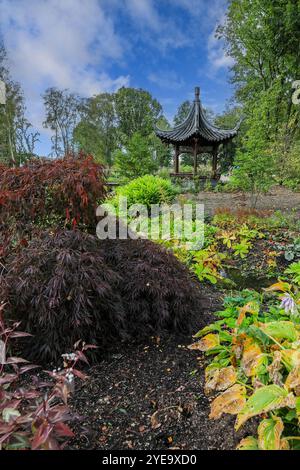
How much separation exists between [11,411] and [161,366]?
100cm

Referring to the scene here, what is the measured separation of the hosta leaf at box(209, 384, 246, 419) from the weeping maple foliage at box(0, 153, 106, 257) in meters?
1.33

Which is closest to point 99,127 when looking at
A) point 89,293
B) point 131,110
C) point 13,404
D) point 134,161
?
point 131,110

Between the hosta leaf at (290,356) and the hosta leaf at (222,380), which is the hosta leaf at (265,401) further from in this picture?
the hosta leaf at (222,380)

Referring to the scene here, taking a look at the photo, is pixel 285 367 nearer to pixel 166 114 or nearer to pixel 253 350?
pixel 253 350

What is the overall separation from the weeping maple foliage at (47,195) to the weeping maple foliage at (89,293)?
0.47 ft

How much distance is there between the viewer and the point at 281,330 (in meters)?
1.52

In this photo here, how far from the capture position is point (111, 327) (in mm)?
2051

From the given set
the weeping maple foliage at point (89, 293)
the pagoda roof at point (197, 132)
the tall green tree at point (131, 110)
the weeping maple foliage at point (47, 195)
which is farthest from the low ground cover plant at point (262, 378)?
the tall green tree at point (131, 110)

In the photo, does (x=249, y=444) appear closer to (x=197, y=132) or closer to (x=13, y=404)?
(x=13, y=404)

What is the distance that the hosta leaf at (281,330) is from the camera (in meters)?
1.50

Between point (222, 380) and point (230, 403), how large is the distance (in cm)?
19

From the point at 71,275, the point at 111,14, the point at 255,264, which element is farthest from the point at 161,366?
the point at 111,14

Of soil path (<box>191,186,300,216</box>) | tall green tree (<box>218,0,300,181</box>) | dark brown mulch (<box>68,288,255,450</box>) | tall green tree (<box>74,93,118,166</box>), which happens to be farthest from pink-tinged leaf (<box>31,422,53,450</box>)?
tall green tree (<box>74,93,118,166</box>)

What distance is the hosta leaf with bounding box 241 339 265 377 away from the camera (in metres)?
1.39
